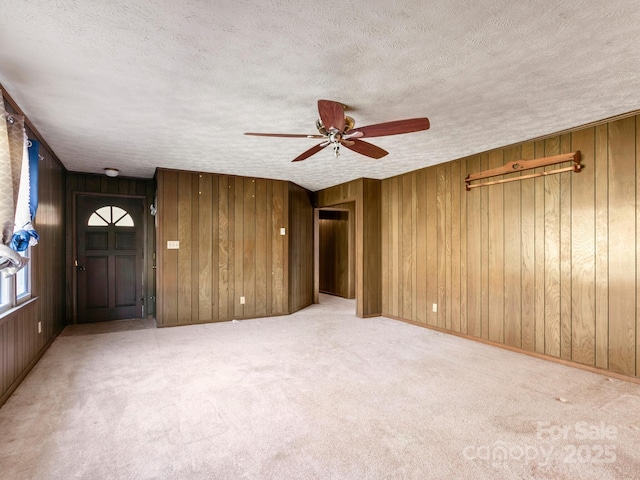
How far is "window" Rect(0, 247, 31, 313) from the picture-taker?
8.95 feet

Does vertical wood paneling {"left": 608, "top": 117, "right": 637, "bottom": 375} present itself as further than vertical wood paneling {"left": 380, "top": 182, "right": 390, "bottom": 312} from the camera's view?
No

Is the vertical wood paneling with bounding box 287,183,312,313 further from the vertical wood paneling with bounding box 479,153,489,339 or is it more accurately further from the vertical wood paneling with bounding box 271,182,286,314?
the vertical wood paneling with bounding box 479,153,489,339

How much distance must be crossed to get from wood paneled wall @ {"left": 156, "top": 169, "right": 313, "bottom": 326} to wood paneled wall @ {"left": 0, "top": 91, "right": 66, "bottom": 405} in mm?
1214

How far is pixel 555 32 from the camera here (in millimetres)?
A: 1771

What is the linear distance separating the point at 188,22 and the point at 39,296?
11.2 ft

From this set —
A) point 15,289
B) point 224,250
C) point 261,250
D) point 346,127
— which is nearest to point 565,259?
point 346,127

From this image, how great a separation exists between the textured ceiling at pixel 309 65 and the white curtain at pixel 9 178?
0.28 m

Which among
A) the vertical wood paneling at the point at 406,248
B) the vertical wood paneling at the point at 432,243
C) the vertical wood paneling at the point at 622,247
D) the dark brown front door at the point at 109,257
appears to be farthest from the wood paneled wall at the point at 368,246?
the dark brown front door at the point at 109,257

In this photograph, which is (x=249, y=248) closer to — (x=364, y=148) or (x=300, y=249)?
(x=300, y=249)

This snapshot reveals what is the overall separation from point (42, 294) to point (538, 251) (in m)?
5.36

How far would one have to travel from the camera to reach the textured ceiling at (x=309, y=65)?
64.4 inches

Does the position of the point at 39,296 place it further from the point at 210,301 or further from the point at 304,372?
the point at 304,372

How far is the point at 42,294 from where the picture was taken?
12.3 ft

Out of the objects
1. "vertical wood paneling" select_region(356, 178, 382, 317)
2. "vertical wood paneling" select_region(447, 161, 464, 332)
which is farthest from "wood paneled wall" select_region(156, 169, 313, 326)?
"vertical wood paneling" select_region(447, 161, 464, 332)
